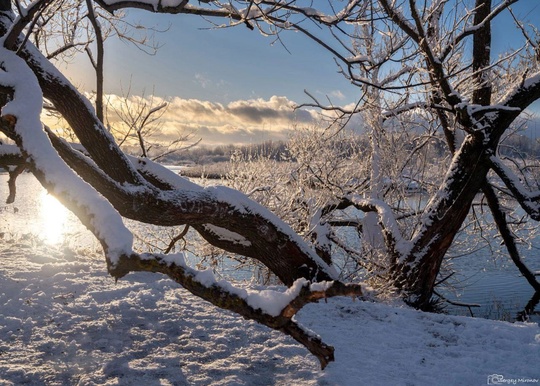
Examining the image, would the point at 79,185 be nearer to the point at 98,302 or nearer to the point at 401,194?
the point at 98,302

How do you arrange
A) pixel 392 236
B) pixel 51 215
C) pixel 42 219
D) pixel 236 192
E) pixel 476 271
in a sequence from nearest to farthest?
pixel 236 192 → pixel 392 236 → pixel 476 271 → pixel 42 219 → pixel 51 215

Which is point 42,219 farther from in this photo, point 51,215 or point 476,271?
point 476,271

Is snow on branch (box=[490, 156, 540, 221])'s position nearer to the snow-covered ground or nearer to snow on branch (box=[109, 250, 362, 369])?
the snow-covered ground

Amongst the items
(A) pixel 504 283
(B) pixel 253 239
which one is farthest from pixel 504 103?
(A) pixel 504 283

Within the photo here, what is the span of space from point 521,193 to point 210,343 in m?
4.82

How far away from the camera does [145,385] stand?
2.70 m

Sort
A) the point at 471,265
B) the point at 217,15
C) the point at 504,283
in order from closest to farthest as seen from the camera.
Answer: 1. the point at 217,15
2. the point at 504,283
3. the point at 471,265

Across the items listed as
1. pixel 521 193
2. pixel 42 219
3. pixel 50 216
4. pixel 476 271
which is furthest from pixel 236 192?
pixel 50 216

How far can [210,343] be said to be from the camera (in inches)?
135

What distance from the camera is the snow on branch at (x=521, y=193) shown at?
577 centimetres

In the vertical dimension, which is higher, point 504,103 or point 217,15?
point 217,15

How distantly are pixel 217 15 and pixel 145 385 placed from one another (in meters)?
3.92

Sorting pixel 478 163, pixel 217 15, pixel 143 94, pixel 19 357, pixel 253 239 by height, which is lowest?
pixel 19 357

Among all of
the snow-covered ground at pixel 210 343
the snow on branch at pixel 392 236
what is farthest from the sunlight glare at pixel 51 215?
the snow-covered ground at pixel 210 343
